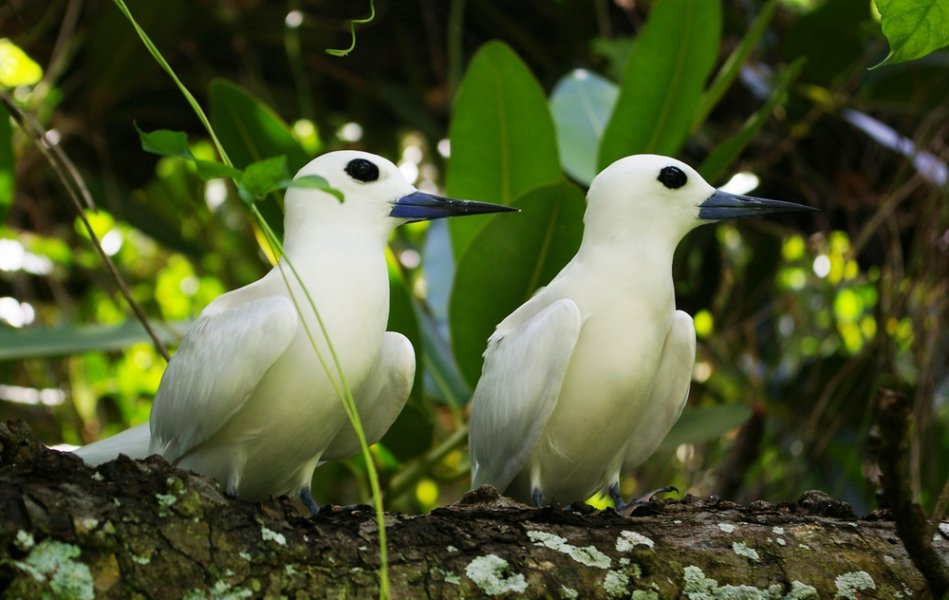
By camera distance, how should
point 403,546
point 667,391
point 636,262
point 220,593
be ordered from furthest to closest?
point 667,391
point 636,262
point 403,546
point 220,593

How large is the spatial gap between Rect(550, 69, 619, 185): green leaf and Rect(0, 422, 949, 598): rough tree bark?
1.73 meters

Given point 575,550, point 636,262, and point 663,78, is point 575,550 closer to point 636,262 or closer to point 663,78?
point 636,262

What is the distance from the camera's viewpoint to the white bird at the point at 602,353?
9.21ft

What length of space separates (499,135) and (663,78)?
0.55 meters

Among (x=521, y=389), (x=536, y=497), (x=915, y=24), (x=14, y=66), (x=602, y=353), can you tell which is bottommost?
(x=536, y=497)

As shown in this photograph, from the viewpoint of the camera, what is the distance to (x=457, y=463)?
5.35 metres

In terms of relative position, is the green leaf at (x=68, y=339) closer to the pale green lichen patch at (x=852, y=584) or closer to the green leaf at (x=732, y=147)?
the green leaf at (x=732, y=147)

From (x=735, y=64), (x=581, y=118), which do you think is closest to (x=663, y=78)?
(x=735, y=64)

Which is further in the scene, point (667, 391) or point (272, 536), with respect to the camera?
point (667, 391)

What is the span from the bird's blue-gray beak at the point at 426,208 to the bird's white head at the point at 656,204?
0.86 feet

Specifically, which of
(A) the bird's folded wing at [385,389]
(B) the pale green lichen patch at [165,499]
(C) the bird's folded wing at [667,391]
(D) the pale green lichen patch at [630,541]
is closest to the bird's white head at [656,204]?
(C) the bird's folded wing at [667,391]

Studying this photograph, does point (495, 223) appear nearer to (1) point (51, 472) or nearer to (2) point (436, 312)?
(2) point (436, 312)

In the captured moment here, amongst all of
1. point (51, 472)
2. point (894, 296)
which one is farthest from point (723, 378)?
point (51, 472)

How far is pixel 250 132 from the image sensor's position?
11.9ft
